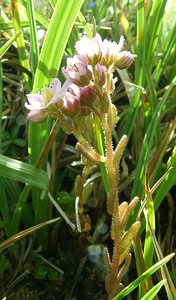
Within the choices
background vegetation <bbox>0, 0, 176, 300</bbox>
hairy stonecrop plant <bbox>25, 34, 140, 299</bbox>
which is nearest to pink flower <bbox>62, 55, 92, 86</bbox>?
hairy stonecrop plant <bbox>25, 34, 140, 299</bbox>

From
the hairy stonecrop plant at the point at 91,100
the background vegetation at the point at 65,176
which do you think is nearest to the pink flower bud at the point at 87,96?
the hairy stonecrop plant at the point at 91,100

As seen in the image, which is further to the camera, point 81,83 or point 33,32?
point 33,32

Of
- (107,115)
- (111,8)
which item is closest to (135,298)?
(107,115)

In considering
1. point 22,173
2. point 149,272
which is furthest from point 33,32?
point 149,272

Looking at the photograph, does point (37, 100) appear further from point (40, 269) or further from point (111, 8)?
point (111, 8)

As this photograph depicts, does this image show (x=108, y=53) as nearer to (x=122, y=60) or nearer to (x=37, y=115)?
(x=122, y=60)

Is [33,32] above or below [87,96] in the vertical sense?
above

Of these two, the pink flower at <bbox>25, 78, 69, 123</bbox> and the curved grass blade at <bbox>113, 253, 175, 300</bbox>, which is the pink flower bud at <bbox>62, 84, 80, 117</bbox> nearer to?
the pink flower at <bbox>25, 78, 69, 123</bbox>
